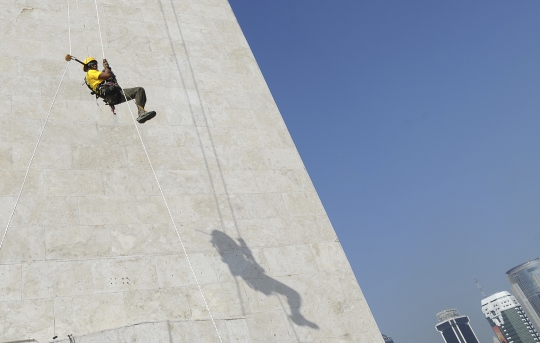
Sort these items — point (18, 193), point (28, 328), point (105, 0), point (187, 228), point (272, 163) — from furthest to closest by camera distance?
point (105, 0), point (272, 163), point (187, 228), point (18, 193), point (28, 328)

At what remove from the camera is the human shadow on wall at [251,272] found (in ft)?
27.8

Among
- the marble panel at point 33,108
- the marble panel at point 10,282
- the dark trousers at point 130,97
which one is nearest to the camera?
the marble panel at point 10,282

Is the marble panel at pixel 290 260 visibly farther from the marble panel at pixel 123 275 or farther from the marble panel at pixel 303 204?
the marble panel at pixel 123 275

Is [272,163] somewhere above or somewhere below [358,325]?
above

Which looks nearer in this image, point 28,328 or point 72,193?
point 28,328

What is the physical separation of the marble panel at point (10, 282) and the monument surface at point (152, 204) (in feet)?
0.07

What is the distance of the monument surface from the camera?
290 inches

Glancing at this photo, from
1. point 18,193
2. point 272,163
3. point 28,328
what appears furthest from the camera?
point 272,163

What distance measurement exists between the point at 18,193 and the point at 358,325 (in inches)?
260

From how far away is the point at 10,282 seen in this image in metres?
6.99

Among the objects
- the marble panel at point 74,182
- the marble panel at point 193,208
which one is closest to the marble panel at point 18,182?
the marble panel at point 74,182

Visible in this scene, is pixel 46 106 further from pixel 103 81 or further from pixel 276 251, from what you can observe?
pixel 276 251

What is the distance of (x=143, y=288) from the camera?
769 centimetres

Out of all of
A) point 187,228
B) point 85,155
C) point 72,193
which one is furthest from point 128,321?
point 85,155
